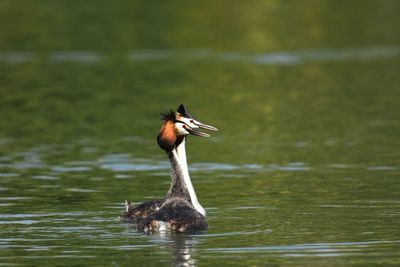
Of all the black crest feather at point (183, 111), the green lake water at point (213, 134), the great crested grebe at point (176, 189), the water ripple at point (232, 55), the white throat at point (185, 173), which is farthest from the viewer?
the water ripple at point (232, 55)

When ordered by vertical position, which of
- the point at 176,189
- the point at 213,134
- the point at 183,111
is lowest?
the point at 176,189

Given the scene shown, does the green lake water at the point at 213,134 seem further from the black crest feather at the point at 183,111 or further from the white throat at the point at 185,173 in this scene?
the black crest feather at the point at 183,111

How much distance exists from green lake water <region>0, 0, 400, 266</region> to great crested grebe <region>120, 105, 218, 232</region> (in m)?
0.39

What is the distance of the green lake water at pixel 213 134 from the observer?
63.0ft

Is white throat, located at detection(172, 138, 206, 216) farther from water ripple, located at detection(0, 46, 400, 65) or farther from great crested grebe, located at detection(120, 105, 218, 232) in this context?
water ripple, located at detection(0, 46, 400, 65)

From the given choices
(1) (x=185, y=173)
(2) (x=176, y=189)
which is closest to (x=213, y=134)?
(1) (x=185, y=173)

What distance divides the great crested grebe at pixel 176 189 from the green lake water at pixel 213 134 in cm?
39

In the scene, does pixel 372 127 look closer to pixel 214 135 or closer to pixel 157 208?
pixel 214 135

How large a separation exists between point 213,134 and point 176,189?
42.7ft

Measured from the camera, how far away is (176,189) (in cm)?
2095

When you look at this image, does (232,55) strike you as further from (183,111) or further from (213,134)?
(183,111)

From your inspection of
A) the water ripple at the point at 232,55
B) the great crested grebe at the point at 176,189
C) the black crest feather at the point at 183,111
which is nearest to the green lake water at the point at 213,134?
the water ripple at the point at 232,55

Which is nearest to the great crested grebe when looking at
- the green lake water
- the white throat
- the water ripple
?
the white throat

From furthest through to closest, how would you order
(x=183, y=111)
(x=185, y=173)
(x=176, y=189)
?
1. (x=185, y=173)
2. (x=176, y=189)
3. (x=183, y=111)
